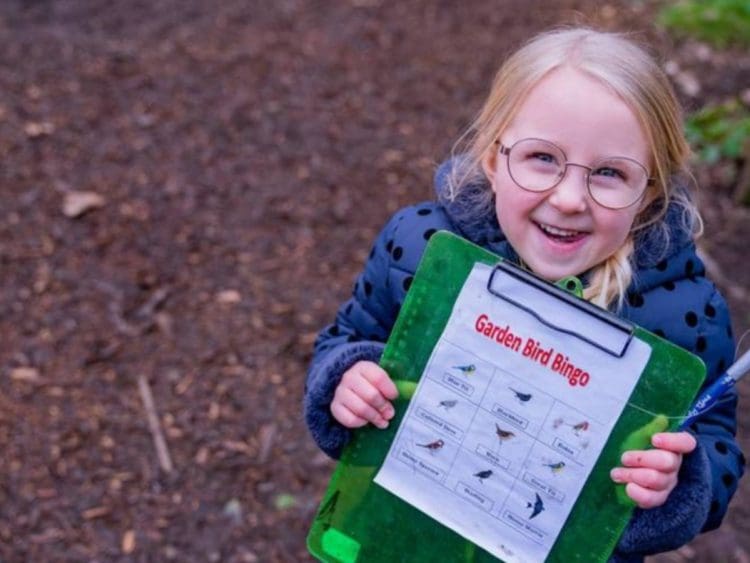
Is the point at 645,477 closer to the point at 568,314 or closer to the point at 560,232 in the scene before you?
the point at 568,314

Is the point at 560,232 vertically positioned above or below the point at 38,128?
above

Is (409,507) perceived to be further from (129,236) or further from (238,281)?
(129,236)

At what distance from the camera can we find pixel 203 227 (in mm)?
4004

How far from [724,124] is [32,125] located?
3308 mm

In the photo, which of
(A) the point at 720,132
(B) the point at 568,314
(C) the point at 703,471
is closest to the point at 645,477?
(C) the point at 703,471

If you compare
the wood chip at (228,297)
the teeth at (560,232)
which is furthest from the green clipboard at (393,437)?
the wood chip at (228,297)

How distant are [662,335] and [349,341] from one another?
1.88 feet

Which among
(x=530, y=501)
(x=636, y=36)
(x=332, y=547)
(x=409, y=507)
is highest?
(x=636, y=36)

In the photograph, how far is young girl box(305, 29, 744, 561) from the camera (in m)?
1.50

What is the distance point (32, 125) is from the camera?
14.5 feet

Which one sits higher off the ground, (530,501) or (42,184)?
(530,501)

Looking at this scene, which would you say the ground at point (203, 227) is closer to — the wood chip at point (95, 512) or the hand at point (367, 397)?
the wood chip at point (95, 512)

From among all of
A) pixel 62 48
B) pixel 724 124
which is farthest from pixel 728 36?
pixel 62 48

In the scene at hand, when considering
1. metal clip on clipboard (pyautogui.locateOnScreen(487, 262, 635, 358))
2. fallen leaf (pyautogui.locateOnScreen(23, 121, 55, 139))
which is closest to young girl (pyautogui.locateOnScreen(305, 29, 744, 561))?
metal clip on clipboard (pyautogui.locateOnScreen(487, 262, 635, 358))
